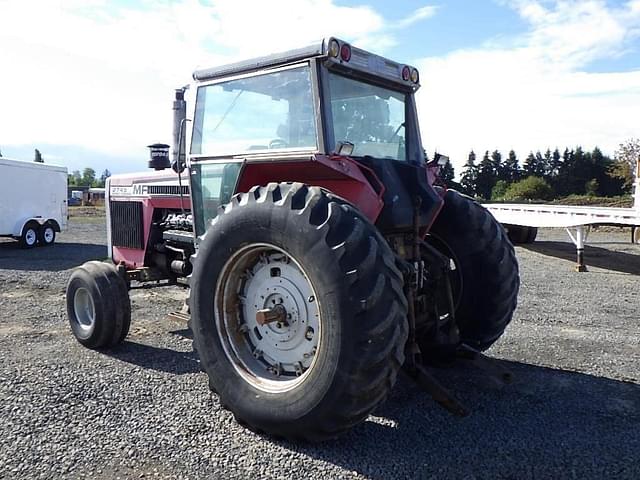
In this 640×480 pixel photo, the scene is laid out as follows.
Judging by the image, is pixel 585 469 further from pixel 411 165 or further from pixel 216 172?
pixel 216 172

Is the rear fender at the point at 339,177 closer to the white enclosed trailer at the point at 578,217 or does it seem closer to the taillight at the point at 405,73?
the taillight at the point at 405,73

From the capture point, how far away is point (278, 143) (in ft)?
13.0

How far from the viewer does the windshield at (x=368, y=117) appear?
154 inches

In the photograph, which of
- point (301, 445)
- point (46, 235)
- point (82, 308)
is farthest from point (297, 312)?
point (46, 235)

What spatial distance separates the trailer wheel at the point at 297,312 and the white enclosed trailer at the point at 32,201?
14.2m

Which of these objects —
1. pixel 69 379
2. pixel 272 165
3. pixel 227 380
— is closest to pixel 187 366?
pixel 69 379

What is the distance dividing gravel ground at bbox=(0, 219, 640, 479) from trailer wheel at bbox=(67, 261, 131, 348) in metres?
0.13

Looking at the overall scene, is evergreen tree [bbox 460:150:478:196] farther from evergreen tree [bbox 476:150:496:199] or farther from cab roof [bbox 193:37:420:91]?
cab roof [bbox 193:37:420:91]

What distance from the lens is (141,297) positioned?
26.5 ft

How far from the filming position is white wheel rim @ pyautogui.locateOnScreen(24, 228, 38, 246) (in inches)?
632

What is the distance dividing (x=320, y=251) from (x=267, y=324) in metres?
0.76

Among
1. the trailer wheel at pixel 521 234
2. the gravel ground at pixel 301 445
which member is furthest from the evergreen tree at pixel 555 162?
the gravel ground at pixel 301 445

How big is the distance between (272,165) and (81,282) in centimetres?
252

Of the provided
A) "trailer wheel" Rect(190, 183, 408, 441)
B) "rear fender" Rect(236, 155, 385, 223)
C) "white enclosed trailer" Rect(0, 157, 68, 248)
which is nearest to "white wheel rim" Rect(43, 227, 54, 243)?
"white enclosed trailer" Rect(0, 157, 68, 248)
